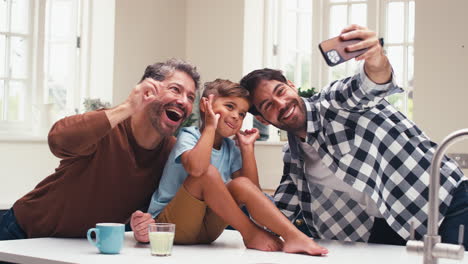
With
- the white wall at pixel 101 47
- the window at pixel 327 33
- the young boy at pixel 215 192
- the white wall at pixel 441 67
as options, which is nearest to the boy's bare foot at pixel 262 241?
the young boy at pixel 215 192

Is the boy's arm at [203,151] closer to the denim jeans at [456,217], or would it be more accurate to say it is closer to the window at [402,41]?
the denim jeans at [456,217]

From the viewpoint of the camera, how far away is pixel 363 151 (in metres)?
2.12

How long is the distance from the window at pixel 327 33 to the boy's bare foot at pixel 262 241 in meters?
3.53

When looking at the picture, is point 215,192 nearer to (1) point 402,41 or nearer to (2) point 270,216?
(2) point 270,216

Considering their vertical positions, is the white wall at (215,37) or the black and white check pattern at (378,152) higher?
the white wall at (215,37)

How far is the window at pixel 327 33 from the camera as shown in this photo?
5.28 metres

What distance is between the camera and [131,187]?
7.16ft

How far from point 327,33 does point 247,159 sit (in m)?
3.51

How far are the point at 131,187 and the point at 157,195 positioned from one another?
10 centimetres

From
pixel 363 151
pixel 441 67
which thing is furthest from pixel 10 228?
pixel 441 67

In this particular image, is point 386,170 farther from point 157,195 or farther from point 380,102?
point 157,195

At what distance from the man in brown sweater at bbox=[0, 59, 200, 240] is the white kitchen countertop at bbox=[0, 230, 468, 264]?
0.11 meters

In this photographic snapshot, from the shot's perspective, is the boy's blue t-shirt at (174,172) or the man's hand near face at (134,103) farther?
the boy's blue t-shirt at (174,172)

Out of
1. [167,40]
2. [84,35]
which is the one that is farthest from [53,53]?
[167,40]
